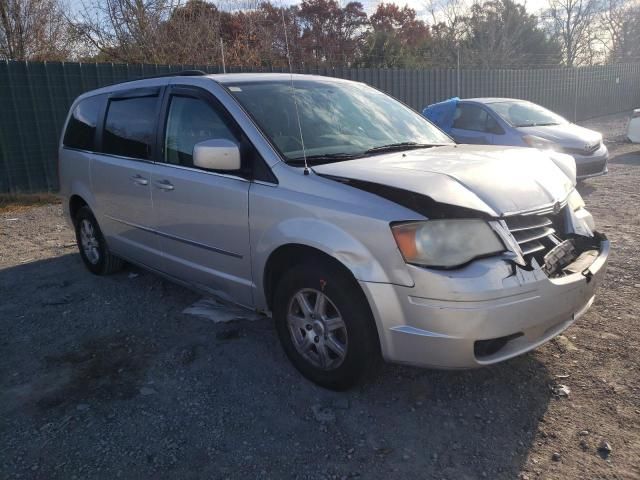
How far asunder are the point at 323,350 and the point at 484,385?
96 centimetres

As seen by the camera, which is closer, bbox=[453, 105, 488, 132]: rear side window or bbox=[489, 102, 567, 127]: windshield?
bbox=[489, 102, 567, 127]: windshield

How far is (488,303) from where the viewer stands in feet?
8.38

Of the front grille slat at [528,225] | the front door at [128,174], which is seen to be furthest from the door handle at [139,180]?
the front grille slat at [528,225]

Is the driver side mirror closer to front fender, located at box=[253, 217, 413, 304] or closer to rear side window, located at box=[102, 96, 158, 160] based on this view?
front fender, located at box=[253, 217, 413, 304]

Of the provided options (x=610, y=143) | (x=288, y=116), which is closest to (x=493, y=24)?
(x=610, y=143)

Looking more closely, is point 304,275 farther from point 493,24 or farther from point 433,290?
point 493,24

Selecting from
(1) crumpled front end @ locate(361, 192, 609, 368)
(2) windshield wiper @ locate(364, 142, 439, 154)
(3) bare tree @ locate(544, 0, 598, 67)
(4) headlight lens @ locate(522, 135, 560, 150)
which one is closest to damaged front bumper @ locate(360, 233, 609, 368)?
(1) crumpled front end @ locate(361, 192, 609, 368)

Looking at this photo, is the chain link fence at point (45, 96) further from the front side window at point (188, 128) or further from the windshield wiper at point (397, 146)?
the windshield wiper at point (397, 146)

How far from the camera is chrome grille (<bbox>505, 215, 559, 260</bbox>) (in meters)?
2.78

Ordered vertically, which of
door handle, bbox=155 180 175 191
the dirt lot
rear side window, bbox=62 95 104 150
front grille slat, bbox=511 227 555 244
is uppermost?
rear side window, bbox=62 95 104 150

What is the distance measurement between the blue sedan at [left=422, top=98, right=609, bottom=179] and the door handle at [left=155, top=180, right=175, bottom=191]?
6.42 m

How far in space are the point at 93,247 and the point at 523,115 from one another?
750 cm

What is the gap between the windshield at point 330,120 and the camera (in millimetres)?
3472

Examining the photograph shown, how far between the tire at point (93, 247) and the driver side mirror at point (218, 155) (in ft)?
7.73
